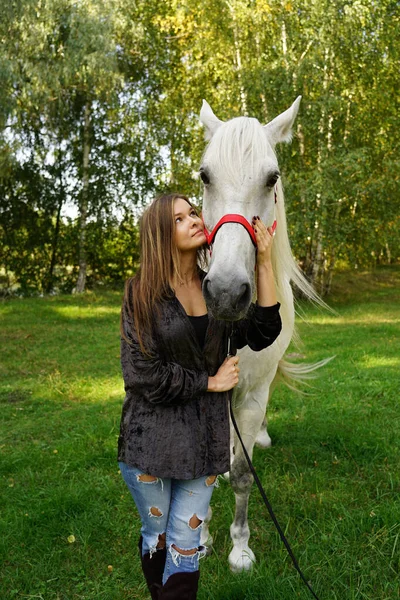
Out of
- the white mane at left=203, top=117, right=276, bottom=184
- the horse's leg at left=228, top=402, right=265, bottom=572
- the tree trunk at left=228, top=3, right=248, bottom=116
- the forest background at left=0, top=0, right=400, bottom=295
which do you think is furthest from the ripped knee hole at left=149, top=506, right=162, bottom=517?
the tree trunk at left=228, top=3, right=248, bottom=116

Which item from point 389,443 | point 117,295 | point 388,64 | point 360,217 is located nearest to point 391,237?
point 360,217

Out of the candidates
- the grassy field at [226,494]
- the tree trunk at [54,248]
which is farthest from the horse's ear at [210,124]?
the tree trunk at [54,248]

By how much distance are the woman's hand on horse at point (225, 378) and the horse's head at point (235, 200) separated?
264mm

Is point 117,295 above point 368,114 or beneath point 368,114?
beneath

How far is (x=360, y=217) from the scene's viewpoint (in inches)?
557

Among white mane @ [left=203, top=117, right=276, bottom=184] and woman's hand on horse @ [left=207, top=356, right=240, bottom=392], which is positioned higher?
white mane @ [left=203, top=117, right=276, bottom=184]

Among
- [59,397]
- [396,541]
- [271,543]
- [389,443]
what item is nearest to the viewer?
[396,541]

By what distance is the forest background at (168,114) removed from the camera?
1269 cm

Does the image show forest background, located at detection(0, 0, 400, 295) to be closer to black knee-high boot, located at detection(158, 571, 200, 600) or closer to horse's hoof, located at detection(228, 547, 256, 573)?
horse's hoof, located at detection(228, 547, 256, 573)

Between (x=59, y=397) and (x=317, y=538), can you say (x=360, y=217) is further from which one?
(x=317, y=538)

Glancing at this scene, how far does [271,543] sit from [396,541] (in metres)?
0.65

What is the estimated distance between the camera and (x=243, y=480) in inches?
104

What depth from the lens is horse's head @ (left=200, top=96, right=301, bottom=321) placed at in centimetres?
160

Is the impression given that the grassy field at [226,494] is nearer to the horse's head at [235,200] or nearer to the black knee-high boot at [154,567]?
the black knee-high boot at [154,567]
